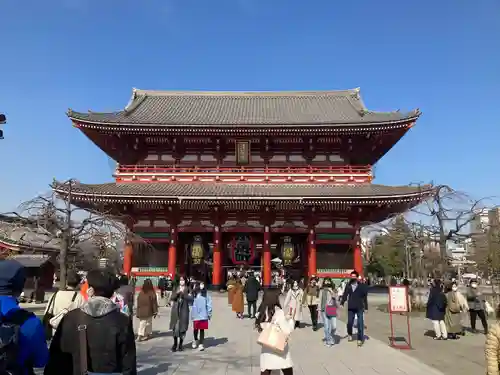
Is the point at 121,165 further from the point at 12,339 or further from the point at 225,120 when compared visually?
the point at 12,339

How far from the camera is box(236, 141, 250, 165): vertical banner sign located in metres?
26.6

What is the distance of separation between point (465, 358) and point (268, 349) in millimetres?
6331

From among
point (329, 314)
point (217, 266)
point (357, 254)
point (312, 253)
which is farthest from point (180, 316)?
point (357, 254)

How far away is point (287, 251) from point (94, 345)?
2305 cm

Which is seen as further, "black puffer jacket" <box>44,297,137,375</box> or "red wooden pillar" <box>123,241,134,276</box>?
"red wooden pillar" <box>123,241,134,276</box>

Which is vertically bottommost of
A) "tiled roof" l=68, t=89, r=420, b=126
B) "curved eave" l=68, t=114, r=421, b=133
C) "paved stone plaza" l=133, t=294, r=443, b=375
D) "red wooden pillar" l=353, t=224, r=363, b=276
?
"paved stone plaza" l=133, t=294, r=443, b=375

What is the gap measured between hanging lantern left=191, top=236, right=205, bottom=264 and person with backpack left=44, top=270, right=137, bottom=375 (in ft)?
74.1

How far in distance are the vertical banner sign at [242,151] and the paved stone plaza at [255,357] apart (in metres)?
15.0

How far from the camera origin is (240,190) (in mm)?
24781

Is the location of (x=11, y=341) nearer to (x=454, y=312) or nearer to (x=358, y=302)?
(x=358, y=302)

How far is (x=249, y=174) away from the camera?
26.0 metres

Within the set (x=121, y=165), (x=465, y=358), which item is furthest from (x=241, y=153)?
(x=465, y=358)

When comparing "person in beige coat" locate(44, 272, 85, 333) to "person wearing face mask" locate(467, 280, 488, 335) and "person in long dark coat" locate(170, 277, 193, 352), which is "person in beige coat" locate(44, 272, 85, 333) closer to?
"person in long dark coat" locate(170, 277, 193, 352)

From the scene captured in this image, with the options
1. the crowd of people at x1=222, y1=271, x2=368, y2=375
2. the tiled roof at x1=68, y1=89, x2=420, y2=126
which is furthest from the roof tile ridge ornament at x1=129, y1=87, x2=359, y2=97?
the crowd of people at x1=222, y1=271, x2=368, y2=375
